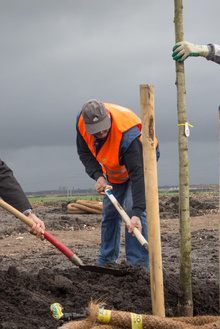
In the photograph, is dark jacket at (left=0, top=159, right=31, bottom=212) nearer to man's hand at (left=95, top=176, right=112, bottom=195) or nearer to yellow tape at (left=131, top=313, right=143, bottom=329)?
man's hand at (left=95, top=176, right=112, bottom=195)

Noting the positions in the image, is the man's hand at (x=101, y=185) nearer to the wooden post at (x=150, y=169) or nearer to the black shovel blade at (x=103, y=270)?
the black shovel blade at (x=103, y=270)

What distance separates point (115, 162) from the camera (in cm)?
474

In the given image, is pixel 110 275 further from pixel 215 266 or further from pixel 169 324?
pixel 215 266

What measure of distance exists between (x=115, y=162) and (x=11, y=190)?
128 cm

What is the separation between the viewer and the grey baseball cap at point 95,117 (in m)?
4.37

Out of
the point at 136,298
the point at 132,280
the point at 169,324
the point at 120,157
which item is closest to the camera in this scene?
the point at 169,324

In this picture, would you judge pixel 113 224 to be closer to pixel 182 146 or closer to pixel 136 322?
pixel 182 146

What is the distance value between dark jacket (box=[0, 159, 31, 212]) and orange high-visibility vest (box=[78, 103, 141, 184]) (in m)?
1.15

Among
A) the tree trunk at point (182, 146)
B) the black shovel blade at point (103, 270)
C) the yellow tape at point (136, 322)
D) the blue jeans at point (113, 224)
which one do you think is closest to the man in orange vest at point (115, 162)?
the blue jeans at point (113, 224)

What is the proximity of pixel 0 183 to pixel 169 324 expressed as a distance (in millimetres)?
2002

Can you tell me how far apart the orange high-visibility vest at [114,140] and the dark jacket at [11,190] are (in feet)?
3.79

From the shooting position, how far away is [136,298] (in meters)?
3.83

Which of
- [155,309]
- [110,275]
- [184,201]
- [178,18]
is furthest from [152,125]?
[110,275]

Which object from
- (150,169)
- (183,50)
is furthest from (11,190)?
(183,50)
